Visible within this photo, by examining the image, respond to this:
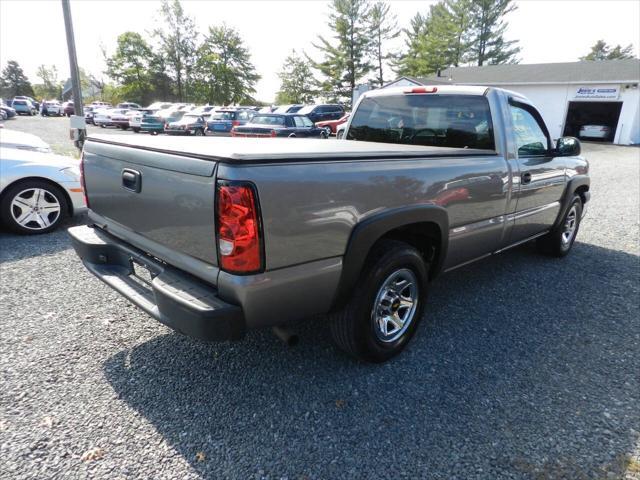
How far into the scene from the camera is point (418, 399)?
257 centimetres

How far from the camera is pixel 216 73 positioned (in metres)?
58.8

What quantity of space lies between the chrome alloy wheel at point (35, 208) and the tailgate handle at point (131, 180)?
11.9ft

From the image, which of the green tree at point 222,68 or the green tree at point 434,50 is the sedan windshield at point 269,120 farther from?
the green tree at point 222,68

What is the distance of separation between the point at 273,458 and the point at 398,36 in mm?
53473

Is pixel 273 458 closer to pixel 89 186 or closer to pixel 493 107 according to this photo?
pixel 89 186

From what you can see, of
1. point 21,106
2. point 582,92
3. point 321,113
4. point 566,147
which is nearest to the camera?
point 566,147

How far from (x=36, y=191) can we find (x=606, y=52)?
87706 mm

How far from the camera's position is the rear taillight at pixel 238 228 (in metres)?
1.93

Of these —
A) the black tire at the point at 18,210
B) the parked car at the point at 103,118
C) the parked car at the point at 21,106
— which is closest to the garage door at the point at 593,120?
the parked car at the point at 103,118

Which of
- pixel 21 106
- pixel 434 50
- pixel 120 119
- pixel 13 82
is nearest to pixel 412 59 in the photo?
pixel 434 50

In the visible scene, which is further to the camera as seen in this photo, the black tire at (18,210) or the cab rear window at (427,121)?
the black tire at (18,210)

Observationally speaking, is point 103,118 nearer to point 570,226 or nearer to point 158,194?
point 570,226

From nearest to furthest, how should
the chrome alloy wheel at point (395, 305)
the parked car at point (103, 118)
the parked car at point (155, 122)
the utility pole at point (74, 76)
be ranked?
the chrome alloy wheel at point (395, 305) < the utility pole at point (74, 76) < the parked car at point (155, 122) < the parked car at point (103, 118)

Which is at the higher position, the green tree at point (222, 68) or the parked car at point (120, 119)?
the green tree at point (222, 68)
